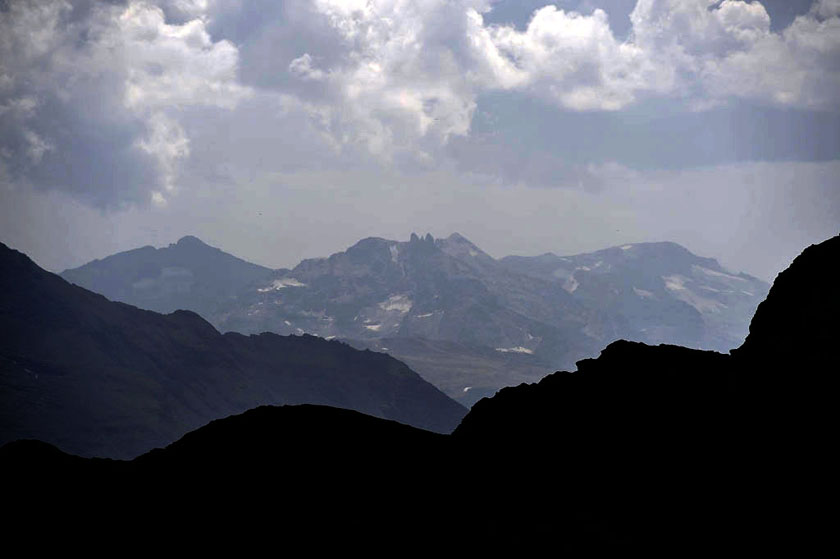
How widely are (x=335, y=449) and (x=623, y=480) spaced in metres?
17.9

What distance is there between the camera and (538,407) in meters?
62.8

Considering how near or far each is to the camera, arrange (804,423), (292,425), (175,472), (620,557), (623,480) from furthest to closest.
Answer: (292,425) < (175,472) < (623,480) < (804,423) < (620,557)

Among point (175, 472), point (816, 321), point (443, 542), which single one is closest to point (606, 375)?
point (816, 321)

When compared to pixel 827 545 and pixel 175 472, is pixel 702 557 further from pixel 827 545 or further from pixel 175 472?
pixel 175 472

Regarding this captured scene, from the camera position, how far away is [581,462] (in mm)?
54469

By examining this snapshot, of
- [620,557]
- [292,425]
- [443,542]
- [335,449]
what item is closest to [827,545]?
[620,557]

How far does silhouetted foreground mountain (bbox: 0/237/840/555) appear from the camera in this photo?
4612 centimetres

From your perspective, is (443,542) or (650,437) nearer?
(443,542)

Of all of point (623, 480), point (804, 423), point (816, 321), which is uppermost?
point (816, 321)

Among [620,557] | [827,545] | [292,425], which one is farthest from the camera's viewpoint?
[292,425]

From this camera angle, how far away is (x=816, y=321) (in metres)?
52.2

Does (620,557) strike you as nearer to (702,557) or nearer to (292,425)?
(702,557)

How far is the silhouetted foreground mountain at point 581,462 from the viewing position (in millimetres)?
46125

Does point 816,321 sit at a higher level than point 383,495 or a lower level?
higher
